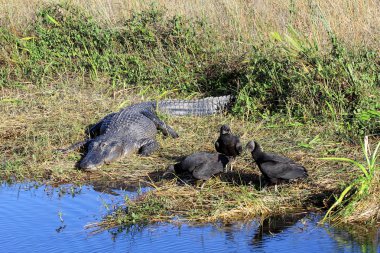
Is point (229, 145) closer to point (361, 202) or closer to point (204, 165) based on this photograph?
point (204, 165)

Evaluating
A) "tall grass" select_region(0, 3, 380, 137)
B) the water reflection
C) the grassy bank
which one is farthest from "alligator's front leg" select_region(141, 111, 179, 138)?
the water reflection

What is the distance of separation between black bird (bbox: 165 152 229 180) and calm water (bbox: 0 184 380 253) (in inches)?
29.2

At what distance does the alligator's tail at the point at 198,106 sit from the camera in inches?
362

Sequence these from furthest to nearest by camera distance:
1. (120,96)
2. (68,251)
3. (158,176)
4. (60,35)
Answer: (60,35) < (120,96) < (158,176) < (68,251)

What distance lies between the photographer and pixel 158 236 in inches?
215

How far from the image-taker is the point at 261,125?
27.8ft

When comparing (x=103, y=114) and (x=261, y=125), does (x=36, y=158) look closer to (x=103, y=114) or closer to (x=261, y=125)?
(x=103, y=114)

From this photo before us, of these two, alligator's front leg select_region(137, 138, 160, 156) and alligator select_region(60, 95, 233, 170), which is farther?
alligator's front leg select_region(137, 138, 160, 156)

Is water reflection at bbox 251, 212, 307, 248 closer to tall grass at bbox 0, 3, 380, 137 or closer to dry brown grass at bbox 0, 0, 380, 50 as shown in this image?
tall grass at bbox 0, 3, 380, 137

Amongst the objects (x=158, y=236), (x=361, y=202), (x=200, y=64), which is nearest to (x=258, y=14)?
(x=200, y=64)

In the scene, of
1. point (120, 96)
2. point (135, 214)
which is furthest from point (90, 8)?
point (135, 214)

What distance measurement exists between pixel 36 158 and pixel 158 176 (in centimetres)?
144

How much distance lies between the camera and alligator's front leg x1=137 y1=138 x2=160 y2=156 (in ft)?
26.3

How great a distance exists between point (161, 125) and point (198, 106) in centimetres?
62
